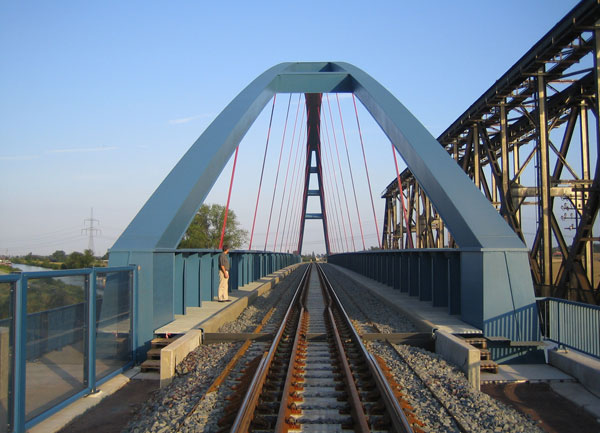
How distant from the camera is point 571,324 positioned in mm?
7410

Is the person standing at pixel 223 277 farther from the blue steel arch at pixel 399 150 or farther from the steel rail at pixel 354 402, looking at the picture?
the steel rail at pixel 354 402

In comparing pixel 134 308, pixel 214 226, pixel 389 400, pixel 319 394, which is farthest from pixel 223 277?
pixel 214 226

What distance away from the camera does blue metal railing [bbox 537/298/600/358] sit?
671 cm

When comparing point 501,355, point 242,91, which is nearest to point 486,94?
point 242,91

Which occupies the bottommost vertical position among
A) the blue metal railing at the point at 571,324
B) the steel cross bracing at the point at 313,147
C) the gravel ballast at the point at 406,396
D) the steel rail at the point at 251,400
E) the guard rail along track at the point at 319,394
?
the gravel ballast at the point at 406,396

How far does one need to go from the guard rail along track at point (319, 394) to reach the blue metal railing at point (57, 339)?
1.94 meters

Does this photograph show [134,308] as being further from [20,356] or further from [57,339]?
[20,356]

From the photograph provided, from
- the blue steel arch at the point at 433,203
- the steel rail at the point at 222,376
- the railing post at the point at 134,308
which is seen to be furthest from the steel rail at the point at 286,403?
the blue steel arch at the point at 433,203

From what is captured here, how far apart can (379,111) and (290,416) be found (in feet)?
36.2

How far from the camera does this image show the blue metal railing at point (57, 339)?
14.5ft

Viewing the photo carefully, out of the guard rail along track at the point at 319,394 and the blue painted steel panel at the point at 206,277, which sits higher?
the blue painted steel panel at the point at 206,277

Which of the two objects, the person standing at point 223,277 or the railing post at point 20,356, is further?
the person standing at point 223,277

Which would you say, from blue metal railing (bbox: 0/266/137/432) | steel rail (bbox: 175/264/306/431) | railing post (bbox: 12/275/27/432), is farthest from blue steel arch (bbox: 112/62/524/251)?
railing post (bbox: 12/275/27/432)

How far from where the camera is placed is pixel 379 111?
1429 centimetres
